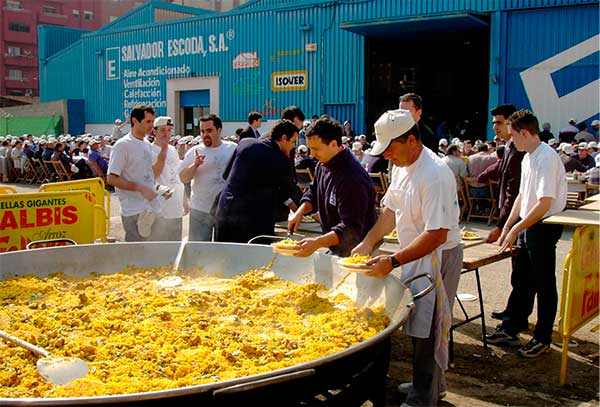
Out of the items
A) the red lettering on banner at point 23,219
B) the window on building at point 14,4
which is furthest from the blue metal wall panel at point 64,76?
the red lettering on banner at point 23,219

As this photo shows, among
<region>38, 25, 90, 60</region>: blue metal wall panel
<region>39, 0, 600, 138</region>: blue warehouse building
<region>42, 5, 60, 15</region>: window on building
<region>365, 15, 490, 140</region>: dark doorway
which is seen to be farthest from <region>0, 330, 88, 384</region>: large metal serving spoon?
<region>42, 5, 60, 15</region>: window on building

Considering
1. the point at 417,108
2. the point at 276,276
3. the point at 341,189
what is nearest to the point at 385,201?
the point at 341,189

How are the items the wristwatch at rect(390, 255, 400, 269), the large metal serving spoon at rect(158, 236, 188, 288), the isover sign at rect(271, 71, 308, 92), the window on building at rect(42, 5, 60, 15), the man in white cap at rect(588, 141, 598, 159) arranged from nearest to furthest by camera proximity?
the wristwatch at rect(390, 255, 400, 269), the large metal serving spoon at rect(158, 236, 188, 288), the man in white cap at rect(588, 141, 598, 159), the isover sign at rect(271, 71, 308, 92), the window on building at rect(42, 5, 60, 15)

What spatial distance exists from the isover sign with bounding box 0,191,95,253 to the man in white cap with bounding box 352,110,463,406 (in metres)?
4.13

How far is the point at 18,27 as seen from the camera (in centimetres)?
6203

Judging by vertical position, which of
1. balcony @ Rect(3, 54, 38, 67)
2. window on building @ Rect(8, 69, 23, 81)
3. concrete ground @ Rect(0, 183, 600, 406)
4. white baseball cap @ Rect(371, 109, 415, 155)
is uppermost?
balcony @ Rect(3, 54, 38, 67)

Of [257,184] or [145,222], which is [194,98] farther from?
[257,184]

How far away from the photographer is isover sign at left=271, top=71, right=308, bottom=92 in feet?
83.8

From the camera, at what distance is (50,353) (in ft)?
10.0

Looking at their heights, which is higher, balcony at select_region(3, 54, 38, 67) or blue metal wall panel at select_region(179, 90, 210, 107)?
balcony at select_region(3, 54, 38, 67)

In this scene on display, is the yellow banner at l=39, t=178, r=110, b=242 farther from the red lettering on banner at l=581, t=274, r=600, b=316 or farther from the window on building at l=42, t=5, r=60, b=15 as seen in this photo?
the window on building at l=42, t=5, r=60, b=15

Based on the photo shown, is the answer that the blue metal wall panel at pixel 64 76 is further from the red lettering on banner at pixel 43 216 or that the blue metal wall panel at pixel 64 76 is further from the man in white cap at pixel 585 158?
the red lettering on banner at pixel 43 216

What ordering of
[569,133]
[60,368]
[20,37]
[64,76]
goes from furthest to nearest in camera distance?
[20,37] → [64,76] → [569,133] → [60,368]

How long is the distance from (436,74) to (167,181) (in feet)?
75.6
